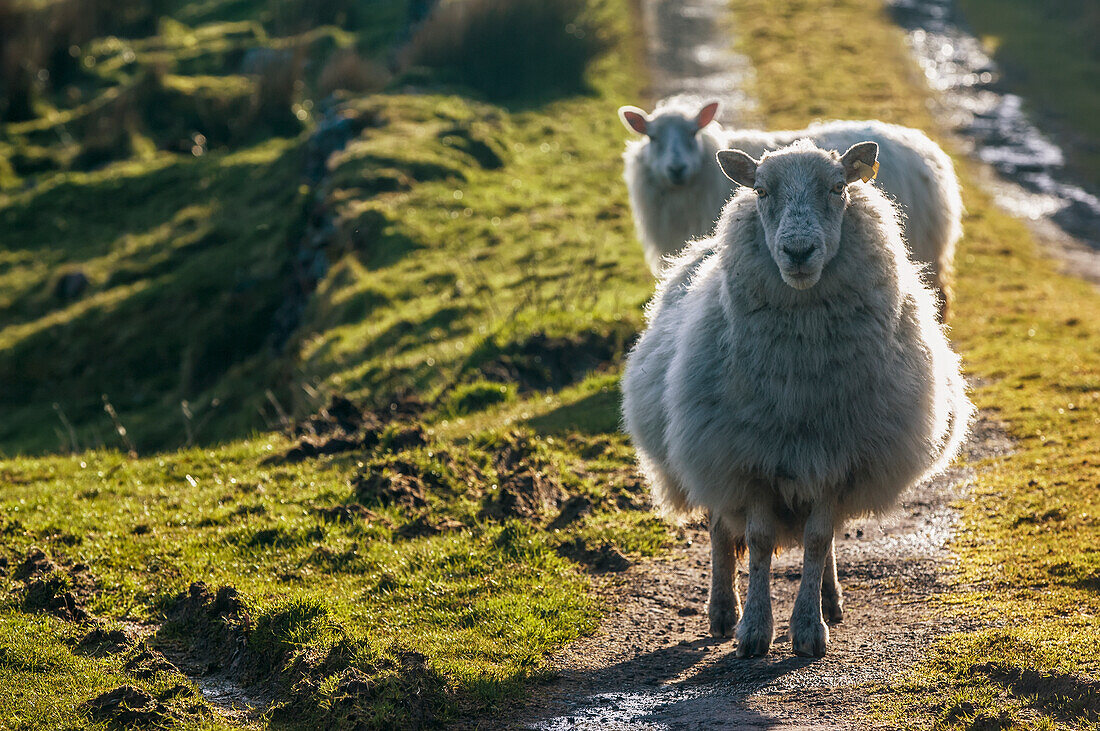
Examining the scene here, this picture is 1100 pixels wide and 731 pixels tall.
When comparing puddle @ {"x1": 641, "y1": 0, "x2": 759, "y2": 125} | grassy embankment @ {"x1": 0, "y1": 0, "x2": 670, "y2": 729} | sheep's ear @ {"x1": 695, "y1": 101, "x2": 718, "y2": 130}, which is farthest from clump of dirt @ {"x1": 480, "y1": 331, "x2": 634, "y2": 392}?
puddle @ {"x1": 641, "y1": 0, "x2": 759, "y2": 125}

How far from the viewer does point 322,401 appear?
10875 millimetres

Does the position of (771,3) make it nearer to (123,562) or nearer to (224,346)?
(224,346)

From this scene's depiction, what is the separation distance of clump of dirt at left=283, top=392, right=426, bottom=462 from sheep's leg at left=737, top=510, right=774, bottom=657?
3786 mm

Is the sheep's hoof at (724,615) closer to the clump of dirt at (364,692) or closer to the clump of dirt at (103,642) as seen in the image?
the clump of dirt at (364,692)

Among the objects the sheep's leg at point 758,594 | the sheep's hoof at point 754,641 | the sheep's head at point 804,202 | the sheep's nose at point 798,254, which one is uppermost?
the sheep's head at point 804,202

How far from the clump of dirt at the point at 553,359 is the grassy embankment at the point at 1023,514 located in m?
3.59

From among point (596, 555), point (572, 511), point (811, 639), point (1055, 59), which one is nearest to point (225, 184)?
point (572, 511)

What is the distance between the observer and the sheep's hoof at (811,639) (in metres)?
5.23

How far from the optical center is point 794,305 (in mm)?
5316

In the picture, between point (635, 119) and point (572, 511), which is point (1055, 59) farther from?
point (572, 511)

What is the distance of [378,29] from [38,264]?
14.8 m

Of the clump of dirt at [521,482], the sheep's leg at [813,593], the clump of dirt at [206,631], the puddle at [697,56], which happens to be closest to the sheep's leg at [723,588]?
the sheep's leg at [813,593]

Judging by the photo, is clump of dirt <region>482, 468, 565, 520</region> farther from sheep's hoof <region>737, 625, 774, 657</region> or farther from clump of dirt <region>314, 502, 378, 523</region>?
sheep's hoof <region>737, 625, 774, 657</region>

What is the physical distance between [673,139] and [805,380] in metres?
5.87
